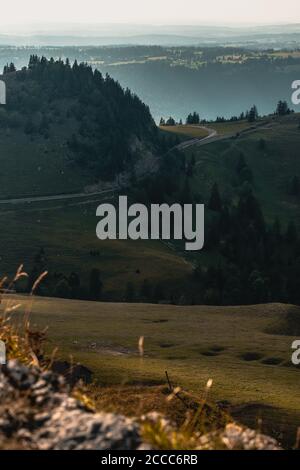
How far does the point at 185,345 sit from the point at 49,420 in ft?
220

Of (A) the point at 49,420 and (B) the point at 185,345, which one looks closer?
(A) the point at 49,420

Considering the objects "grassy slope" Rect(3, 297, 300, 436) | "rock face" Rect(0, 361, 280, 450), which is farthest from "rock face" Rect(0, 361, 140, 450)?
"grassy slope" Rect(3, 297, 300, 436)

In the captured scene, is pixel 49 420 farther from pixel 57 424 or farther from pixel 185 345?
pixel 185 345

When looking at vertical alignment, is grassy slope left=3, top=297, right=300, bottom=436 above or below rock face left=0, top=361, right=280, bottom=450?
below

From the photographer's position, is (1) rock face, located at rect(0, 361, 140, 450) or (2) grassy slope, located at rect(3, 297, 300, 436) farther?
(2) grassy slope, located at rect(3, 297, 300, 436)

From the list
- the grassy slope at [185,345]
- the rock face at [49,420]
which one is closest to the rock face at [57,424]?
the rock face at [49,420]

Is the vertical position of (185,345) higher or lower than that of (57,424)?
lower

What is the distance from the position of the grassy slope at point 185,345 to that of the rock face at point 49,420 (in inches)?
1268

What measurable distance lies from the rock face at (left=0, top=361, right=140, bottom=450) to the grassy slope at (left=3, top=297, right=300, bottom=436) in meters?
32.2

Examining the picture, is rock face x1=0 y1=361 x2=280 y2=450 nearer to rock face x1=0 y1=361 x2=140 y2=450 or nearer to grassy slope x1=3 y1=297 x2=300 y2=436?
rock face x1=0 y1=361 x2=140 y2=450

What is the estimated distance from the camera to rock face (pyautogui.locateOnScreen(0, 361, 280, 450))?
10.6m

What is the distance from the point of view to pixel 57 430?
1082 cm

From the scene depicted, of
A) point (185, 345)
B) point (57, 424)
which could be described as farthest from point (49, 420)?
point (185, 345)

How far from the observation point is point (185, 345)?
77438 mm
